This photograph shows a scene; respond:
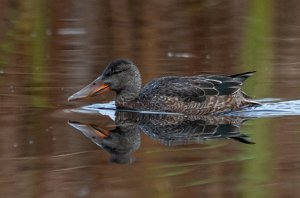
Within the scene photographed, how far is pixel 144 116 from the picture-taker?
31.6 ft

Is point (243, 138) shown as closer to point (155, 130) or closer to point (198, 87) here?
point (155, 130)

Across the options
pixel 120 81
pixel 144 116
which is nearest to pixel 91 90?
pixel 120 81

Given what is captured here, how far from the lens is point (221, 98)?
9.81 metres

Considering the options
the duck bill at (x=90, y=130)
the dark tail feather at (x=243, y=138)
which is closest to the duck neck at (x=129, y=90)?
the duck bill at (x=90, y=130)

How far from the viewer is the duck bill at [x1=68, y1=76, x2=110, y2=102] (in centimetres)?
967

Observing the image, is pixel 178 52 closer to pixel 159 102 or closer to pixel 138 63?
pixel 138 63

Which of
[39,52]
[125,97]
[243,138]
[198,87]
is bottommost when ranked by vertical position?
[243,138]

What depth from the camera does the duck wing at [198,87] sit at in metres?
9.79

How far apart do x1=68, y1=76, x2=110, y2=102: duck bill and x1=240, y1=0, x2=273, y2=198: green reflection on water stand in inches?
64.5

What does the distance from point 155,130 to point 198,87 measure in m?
1.27

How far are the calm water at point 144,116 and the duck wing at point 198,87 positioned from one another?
1.17 ft

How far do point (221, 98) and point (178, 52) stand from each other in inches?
104

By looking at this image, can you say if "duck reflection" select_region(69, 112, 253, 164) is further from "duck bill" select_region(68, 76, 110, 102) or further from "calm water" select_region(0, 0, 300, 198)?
"duck bill" select_region(68, 76, 110, 102)

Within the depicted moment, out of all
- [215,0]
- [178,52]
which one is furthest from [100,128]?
[215,0]
